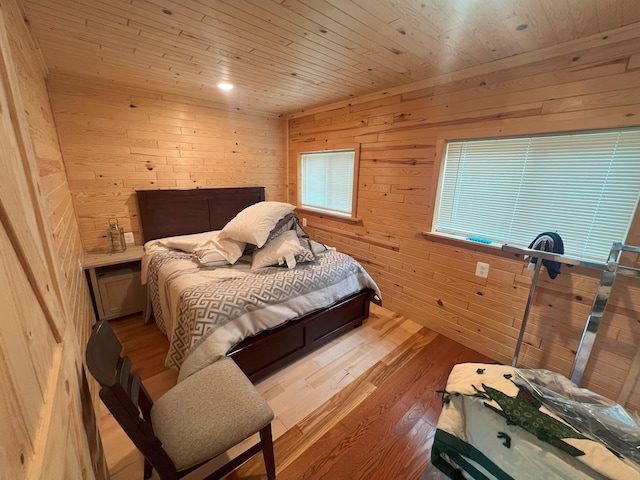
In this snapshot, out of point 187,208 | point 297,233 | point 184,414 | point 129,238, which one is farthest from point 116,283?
point 184,414

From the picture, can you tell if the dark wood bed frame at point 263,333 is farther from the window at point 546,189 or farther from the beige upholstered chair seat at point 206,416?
the window at point 546,189

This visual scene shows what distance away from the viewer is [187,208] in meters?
3.05

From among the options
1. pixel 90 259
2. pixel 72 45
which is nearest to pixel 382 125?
pixel 72 45

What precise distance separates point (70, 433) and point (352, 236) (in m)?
2.75

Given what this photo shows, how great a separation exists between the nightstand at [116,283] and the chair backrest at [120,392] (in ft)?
5.35

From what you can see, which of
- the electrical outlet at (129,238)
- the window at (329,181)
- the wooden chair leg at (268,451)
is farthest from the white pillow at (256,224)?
the wooden chair leg at (268,451)

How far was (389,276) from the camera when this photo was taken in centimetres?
284

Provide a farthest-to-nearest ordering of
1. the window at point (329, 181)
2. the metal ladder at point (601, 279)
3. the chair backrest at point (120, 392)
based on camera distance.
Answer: the window at point (329, 181) < the metal ladder at point (601, 279) < the chair backrest at point (120, 392)

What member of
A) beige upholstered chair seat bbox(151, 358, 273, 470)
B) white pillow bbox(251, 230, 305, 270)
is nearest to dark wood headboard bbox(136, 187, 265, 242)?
white pillow bbox(251, 230, 305, 270)

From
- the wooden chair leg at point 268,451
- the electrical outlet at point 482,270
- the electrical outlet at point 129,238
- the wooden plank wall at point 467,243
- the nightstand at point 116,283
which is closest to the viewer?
the wooden chair leg at point 268,451

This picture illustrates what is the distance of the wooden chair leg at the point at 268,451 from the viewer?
3.97 feet

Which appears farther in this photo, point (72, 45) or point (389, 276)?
point (389, 276)

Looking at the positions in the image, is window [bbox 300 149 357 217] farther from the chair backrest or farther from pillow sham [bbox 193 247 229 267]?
the chair backrest

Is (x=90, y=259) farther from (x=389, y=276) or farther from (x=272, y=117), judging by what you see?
(x=389, y=276)
